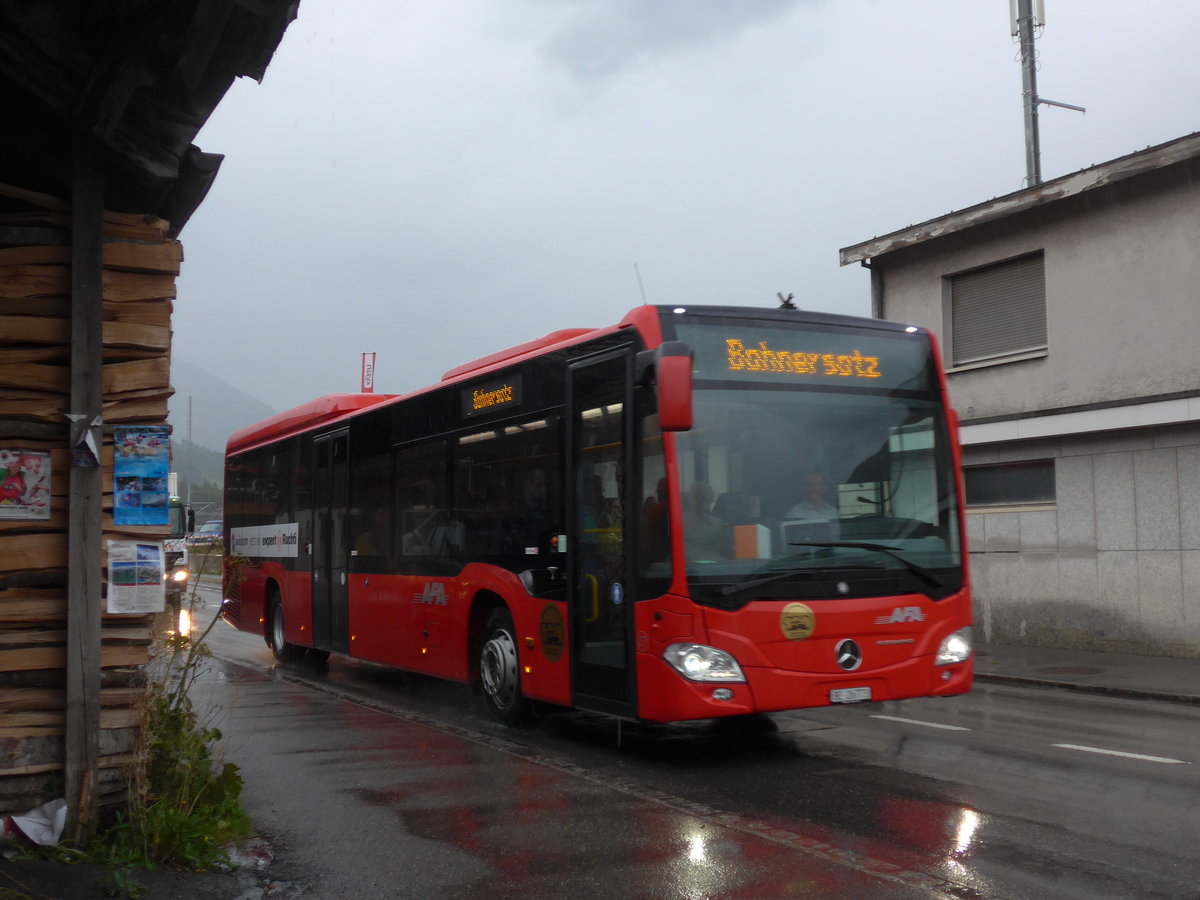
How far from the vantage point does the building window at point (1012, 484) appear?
17719 mm

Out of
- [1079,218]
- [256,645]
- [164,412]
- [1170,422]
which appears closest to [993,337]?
[1079,218]

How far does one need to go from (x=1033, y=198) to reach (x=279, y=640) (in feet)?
39.8

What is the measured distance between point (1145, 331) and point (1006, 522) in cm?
342

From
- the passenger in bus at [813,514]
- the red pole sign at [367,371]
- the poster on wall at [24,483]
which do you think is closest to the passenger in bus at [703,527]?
the passenger in bus at [813,514]

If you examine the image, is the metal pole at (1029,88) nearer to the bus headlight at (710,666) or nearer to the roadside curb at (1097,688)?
the roadside curb at (1097,688)

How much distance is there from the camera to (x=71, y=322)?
5773 millimetres

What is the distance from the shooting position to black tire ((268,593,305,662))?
1638cm

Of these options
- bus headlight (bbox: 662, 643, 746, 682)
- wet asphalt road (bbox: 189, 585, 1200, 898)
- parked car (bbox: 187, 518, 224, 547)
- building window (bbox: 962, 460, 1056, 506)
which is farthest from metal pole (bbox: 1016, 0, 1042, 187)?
bus headlight (bbox: 662, 643, 746, 682)

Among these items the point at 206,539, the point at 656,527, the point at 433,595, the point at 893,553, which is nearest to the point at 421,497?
the point at 433,595

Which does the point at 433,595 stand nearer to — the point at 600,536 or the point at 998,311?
the point at 600,536

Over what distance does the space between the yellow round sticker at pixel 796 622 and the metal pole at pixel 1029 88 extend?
15.9 meters

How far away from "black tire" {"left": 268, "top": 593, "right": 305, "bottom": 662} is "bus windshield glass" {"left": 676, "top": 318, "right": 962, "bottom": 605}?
9.68m

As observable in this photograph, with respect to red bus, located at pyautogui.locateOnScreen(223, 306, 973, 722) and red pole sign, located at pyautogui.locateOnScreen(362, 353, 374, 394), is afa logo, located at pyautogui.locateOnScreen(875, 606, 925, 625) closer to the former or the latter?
red bus, located at pyautogui.locateOnScreen(223, 306, 973, 722)

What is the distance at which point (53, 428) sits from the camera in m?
5.79
